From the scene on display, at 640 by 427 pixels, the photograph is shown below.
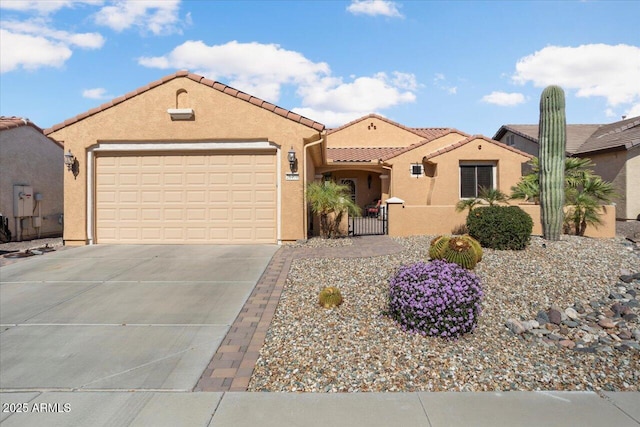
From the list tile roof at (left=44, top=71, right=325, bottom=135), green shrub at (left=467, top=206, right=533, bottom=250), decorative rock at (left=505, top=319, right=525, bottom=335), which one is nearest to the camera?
decorative rock at (left=505, top=319, right=525, bottom=335)

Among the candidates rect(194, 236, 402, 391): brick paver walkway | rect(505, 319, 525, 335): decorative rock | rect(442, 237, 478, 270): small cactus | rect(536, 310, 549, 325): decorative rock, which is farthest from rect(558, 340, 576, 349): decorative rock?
rect(194, 236, 402, 391): brick paver walkway

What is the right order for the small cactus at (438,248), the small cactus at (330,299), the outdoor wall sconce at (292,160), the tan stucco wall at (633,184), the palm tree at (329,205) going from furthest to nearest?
1. the tan stucco wall at (633,184)
2. the palm tree at (329,205)
3. the outdoor wall sconce at (292,160)
4. the small cactus at (438,248)
5. the small cactus at (330,299)

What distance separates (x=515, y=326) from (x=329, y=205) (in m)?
6.80

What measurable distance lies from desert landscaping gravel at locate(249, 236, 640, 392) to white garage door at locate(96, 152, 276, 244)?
418cm

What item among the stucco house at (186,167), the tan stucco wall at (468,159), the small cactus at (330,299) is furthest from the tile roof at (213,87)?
the tan stucco wall at (468,159)

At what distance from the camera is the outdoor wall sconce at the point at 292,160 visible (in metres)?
10.6

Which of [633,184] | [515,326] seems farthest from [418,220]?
[633,184]

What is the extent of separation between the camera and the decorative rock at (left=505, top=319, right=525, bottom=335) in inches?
202

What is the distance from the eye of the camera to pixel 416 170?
18.9 m

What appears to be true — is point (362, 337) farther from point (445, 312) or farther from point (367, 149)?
point (367, 149)

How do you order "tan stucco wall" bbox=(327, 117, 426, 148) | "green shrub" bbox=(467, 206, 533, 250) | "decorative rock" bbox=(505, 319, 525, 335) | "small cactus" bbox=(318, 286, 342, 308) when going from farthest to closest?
"tan stucco wall" bbox=(327, 117, 426, 148) < "green shrub" bbox=(467, 206, 533, 250) < "small cactus" bbox=(318, 286, 342, 308) < "decorative rock" bbox=(505, 319, 525, 335)

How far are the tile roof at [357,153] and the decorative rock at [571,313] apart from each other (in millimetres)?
15106

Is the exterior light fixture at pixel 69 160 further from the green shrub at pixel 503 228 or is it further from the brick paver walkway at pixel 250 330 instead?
the green shrub at pixel 503 228

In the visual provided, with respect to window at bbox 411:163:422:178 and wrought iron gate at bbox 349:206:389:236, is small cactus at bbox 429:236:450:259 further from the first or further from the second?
window at bbox 411:163:422:178
